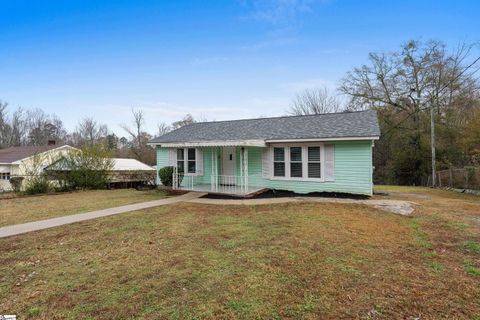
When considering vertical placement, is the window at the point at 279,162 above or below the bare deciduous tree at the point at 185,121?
below

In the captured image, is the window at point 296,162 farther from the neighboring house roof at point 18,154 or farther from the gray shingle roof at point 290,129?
the neighboring house roof at point 18,154

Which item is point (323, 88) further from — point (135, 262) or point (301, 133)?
point (135, 262)

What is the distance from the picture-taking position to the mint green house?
10.9m

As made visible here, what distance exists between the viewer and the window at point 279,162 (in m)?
12.2

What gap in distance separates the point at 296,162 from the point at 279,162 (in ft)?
2.67

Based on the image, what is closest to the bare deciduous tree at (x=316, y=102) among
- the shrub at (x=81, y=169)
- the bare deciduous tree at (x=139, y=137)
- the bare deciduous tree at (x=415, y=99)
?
the bare deciduous tree at (x=415, y=99)

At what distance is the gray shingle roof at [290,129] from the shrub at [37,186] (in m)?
6.35

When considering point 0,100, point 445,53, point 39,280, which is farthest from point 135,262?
point 0,100

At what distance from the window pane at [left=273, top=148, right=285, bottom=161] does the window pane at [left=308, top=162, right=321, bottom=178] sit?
1298 mm

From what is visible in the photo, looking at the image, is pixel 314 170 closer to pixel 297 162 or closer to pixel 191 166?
pixel 297 162

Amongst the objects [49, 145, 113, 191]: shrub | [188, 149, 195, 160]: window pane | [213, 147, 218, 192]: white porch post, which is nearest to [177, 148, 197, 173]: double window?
[188, 149, 195, 160]: window pane

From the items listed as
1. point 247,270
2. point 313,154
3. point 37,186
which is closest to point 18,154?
point 37,186

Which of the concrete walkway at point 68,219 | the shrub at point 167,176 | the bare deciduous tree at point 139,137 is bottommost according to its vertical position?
the concrete walkway at point 68,219

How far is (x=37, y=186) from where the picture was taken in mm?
14203
